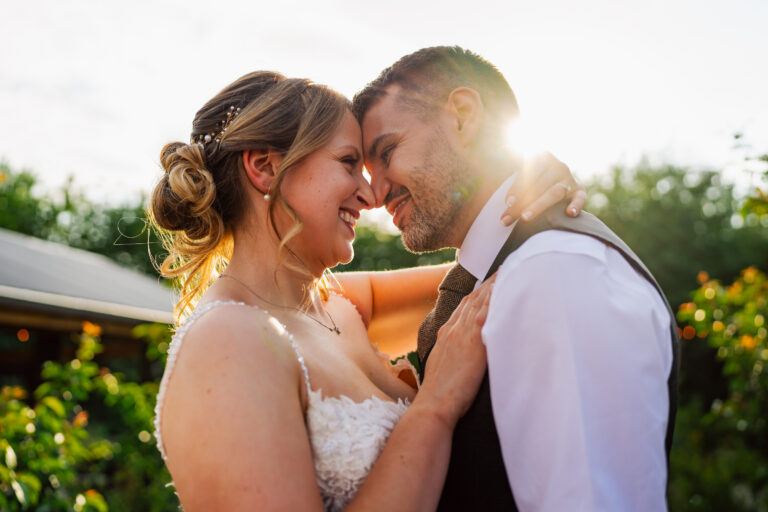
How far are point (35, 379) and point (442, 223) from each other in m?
7.10

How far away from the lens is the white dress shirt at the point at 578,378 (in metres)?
1.54

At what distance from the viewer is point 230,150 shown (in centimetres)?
231

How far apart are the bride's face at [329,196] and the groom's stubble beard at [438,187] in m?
0.21

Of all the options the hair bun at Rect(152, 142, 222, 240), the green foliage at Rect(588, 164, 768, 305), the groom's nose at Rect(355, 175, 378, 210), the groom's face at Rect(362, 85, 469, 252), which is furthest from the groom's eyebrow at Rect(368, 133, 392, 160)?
the green foliage at Rect(588, 164, 768, 305)

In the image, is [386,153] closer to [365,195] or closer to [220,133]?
[365,195]

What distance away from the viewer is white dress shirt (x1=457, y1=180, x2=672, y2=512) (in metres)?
1.54

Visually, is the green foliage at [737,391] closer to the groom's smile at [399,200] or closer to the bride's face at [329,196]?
the groom's smile at [399,200]

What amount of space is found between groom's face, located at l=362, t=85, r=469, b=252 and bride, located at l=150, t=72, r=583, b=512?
0.11 meters

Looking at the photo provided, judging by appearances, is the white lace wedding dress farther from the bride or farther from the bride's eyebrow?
the bride's eyebrow

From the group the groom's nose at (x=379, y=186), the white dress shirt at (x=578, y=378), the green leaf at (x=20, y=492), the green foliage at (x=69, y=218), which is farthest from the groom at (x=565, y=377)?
the green foliage at (x=69, y=218)

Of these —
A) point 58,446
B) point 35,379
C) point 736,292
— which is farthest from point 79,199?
point 736,292

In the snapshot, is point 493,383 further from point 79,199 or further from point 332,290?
point 79,199

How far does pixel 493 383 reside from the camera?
5.76 ft

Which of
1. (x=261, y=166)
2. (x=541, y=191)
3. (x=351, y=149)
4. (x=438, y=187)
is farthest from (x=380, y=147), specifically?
(x=541, y=191)
